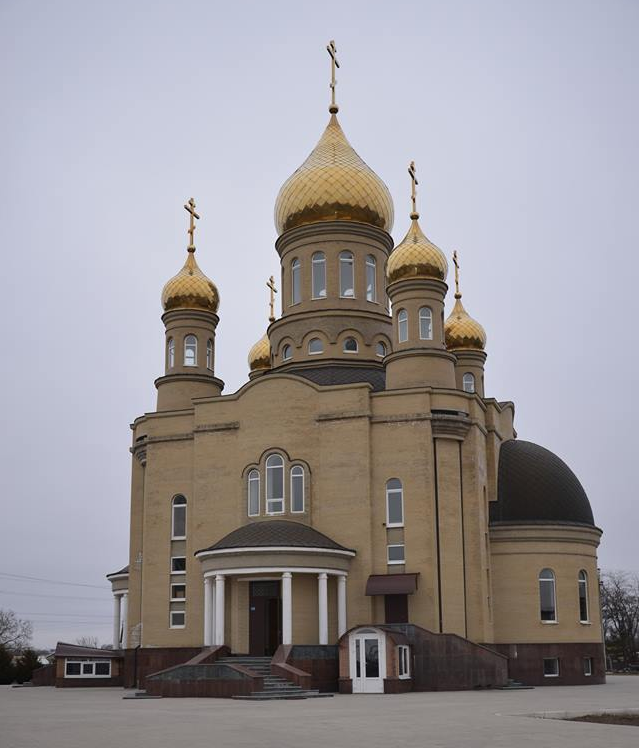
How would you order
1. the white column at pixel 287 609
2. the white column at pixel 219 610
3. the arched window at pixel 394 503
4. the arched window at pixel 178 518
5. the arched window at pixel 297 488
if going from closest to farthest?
the white column at pixel 287 609
the white column at pixel 219 610
the arched window at pixel 394 503
the arched window at pixel 297 488
the arched window at pixel 178 518

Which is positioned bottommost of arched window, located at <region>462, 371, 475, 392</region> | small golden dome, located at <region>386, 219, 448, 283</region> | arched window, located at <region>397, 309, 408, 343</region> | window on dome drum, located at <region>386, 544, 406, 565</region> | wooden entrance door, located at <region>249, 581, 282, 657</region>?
wooden entrance door, located at <region>249, 581, 282, 657</region>

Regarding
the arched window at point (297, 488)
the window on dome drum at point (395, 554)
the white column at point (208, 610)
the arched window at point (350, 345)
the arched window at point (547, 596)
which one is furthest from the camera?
the arched window at point (350, 345)

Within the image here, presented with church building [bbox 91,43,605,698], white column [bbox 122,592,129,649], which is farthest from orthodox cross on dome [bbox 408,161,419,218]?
white column [bbox 122,592,129,649]

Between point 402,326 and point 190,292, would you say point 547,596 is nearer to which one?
point 402,326

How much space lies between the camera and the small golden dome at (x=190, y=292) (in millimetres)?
38031

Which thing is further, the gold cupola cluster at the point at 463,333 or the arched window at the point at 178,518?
the gold cupola cluster at the point at 463,333

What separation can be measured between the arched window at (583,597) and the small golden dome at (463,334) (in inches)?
496

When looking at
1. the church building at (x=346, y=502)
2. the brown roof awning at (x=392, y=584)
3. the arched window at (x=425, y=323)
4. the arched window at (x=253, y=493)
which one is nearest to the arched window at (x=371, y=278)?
the church building at (x=346, y=502)

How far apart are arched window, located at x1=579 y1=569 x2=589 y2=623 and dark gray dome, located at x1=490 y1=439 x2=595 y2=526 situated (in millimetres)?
1755

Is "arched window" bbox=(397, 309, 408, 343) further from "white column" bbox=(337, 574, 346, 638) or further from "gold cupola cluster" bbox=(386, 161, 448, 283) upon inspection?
"white column" bbox=(337, 574, 346, 638)

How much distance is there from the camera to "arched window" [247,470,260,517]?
32750 mm

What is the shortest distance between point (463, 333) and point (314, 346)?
991 cm

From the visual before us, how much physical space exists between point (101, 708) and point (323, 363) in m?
16.8

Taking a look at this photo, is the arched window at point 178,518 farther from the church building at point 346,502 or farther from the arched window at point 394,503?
the arched window at point 394,503
